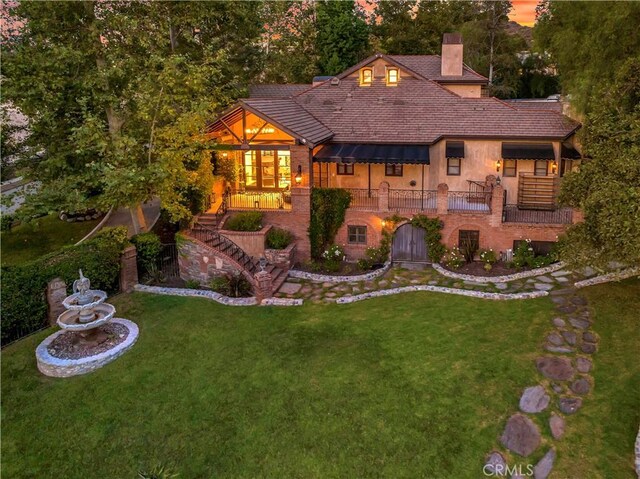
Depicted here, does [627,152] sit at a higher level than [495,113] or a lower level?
lower

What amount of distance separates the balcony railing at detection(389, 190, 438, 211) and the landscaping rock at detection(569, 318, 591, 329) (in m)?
8.75

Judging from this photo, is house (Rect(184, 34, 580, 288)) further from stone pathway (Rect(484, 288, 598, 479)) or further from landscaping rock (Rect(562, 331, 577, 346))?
landscaping rock (Rect(562, 331, 577, 346))

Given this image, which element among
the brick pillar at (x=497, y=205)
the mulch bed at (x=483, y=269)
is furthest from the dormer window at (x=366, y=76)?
the mulch bed at (x=483, y=269)

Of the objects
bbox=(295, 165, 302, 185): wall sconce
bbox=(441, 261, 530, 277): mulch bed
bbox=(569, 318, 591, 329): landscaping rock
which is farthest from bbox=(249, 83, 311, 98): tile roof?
bbox=(569, 318, 591, 329): landscaping rock

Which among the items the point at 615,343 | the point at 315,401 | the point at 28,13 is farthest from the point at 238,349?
the point at 28,13

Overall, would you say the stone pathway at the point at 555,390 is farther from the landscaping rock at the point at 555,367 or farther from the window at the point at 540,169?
the window at the point at 540,169

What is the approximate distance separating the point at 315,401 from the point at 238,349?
153 inches

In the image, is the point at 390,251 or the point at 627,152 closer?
the point at 627,152

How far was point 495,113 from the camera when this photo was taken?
27.1m

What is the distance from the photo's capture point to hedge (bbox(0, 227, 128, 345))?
17.5m

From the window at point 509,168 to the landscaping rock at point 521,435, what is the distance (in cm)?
1651

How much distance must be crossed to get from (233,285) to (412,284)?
7.78 metres

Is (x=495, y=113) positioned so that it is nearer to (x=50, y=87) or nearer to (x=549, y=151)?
(x=549, y=151)

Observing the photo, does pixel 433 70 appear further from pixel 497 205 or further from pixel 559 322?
pixel 559 322
